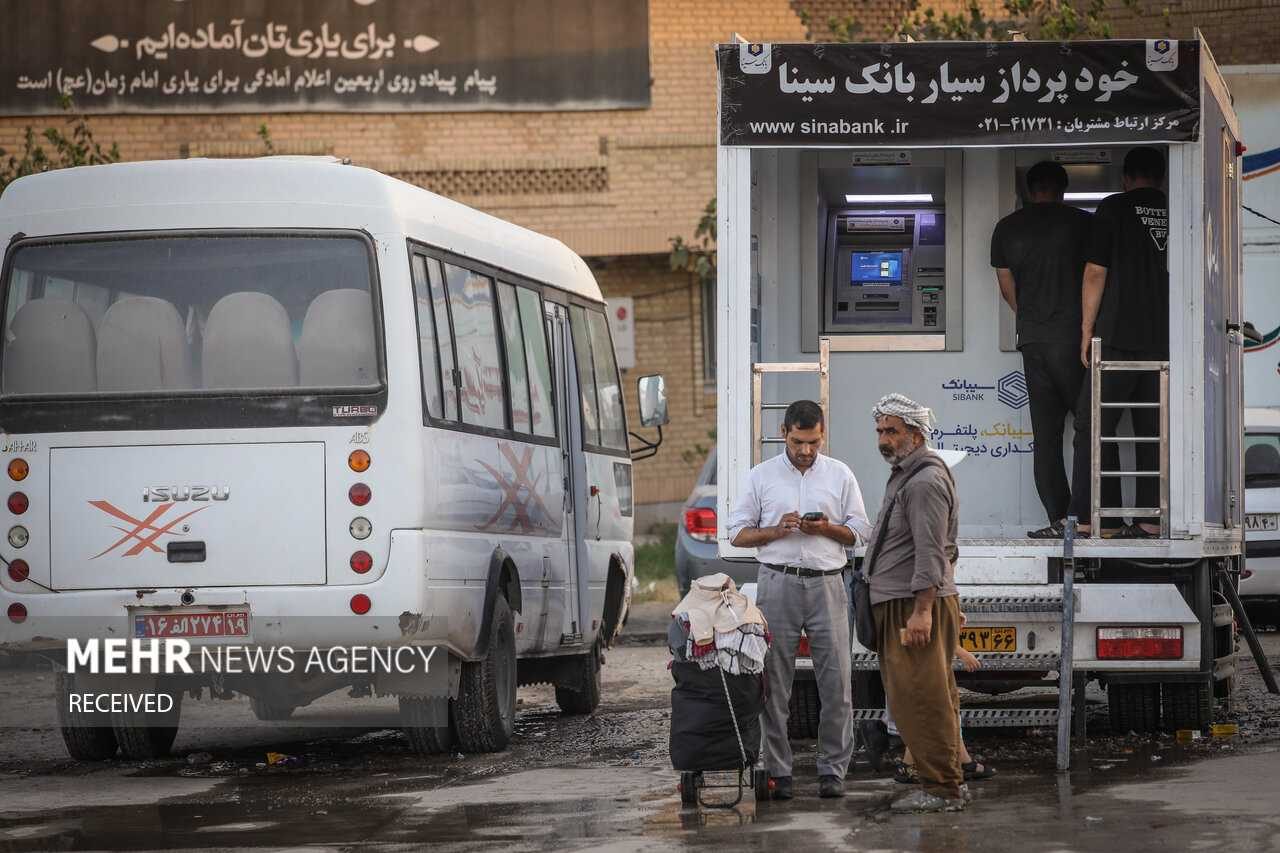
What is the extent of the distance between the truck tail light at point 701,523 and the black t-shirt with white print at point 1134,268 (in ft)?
17.8

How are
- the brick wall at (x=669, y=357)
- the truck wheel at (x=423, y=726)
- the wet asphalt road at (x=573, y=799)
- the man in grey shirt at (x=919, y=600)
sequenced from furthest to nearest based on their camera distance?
the brick wall at (x=669, y=357), the truck wheel at (x=423, y=726), the man in grey shirt at (x=919, y=600), the wet asphalt road at (x=573, y=799)

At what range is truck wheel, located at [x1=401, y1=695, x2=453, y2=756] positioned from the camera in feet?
35.3

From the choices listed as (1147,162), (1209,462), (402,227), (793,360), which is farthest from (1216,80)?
(402,227)

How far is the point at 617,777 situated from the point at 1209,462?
3.31 m

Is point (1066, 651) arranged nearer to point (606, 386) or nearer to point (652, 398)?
point (652, 398)

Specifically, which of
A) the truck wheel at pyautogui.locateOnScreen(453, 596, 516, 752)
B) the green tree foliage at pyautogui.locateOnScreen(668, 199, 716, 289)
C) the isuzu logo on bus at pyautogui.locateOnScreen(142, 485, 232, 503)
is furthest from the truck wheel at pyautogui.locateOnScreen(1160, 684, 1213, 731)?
the green tree foliage at pyautogui.locateOnScreen(668, 199, 716, 289)

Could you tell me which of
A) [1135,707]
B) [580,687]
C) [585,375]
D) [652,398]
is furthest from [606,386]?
[1135,707]

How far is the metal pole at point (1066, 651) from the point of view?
9516mm

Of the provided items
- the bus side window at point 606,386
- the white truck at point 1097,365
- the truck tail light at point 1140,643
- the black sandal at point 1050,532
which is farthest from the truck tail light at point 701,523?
the truck tail light at point 1140,643

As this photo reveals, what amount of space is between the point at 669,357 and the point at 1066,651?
1654 centimetres

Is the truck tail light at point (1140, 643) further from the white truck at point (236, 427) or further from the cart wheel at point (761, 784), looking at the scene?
the white truck at point (236, 427)

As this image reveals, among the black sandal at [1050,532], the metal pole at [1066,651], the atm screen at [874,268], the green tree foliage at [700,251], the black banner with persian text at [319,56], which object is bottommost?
the metal pole at [1066,651]

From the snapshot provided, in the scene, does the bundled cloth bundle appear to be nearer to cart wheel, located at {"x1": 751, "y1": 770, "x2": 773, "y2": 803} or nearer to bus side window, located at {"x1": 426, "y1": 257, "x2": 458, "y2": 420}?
cart wheel, located at {"x1": 751, "y1": 770, "x2": 773, "y2": 803}

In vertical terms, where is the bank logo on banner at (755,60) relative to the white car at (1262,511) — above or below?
above
